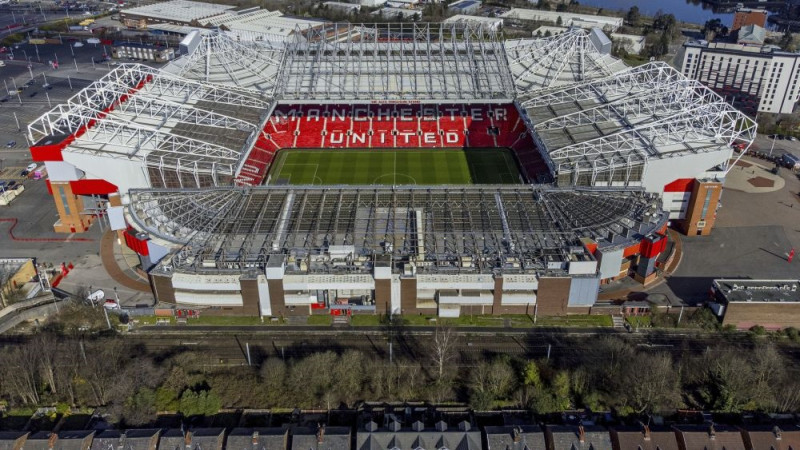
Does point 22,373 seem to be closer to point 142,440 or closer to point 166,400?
point 166,400

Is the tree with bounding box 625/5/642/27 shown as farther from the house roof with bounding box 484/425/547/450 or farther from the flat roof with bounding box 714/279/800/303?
the house roof with bounding box 484/425/547/450

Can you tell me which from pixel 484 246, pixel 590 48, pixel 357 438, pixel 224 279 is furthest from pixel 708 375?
pixel 590 48

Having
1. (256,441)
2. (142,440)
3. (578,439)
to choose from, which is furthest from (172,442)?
(578,439)

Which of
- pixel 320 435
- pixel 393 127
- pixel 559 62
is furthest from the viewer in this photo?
pixel 559 62

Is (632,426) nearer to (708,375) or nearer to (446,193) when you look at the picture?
(708,375)

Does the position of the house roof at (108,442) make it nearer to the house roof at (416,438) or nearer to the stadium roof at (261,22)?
the house roof at (416,438)

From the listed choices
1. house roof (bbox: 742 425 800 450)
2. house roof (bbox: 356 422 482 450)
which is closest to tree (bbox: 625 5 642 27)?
house roof (bbox: 742 425 800 450)

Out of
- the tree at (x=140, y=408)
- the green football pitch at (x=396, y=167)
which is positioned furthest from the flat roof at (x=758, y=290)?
the tree at (x=140, y=408)
